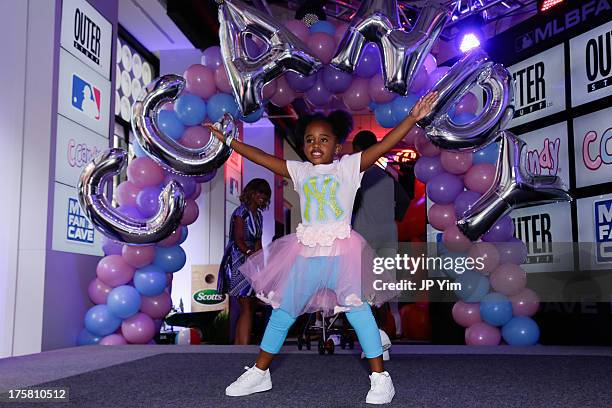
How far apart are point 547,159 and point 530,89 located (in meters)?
0.65

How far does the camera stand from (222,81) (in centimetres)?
448

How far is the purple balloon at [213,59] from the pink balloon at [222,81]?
0.07 m

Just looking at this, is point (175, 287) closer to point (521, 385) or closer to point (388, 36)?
point (388, 36)

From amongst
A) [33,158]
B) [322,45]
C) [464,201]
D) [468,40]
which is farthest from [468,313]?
[468,40]

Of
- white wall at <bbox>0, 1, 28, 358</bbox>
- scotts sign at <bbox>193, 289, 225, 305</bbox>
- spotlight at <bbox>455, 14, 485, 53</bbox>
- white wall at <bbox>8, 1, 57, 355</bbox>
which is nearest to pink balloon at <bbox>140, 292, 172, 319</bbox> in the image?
white wall at <bbox>8, 1, 57, 355</bbox>

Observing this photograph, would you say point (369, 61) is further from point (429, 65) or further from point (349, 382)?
point (349, 382)

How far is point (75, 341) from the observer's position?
465 cm

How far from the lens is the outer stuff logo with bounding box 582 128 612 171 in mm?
4648

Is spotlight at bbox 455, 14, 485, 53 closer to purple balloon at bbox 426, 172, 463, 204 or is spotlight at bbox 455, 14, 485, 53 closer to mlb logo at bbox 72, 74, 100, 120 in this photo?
purple balloon at bbox 426, 172, 463, 204

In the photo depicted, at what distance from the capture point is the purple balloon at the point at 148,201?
455 centimetres

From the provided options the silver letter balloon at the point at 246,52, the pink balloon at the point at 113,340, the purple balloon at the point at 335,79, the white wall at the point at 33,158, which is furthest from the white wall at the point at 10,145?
the purple balloon at the point at 335,79

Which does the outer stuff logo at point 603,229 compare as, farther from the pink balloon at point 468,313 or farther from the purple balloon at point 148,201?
the purple balloon at point 148,201

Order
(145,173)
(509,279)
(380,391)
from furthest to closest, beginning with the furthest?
(145,173) < (509,279) < (380,391)

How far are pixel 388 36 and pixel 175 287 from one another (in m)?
5.10
